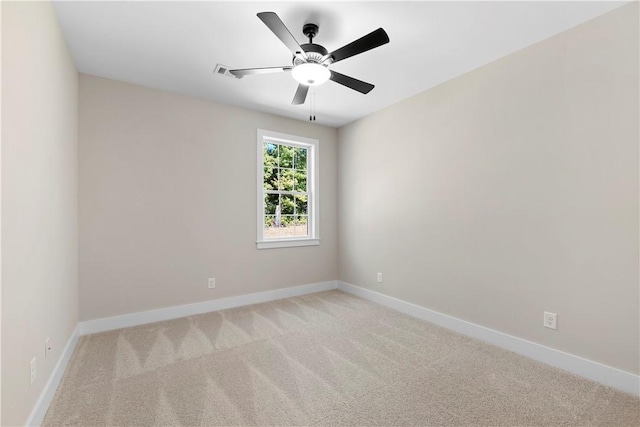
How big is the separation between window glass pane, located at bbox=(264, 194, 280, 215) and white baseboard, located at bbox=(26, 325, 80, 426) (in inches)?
96.9

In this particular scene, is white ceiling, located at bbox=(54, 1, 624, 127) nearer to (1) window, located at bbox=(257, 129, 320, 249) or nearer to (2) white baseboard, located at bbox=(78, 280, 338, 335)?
(1) window, located at bbox=(257, 129, 320, 249)

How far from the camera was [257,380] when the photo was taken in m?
2.14

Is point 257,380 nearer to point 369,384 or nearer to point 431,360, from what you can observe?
point 369,384

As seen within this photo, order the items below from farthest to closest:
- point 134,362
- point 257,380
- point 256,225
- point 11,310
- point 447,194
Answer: point 256,225 → point 447,194 → point 134,362 → point 257,380 → point 11,310

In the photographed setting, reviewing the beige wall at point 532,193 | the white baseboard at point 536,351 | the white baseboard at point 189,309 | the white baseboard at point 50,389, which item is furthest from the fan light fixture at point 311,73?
the white baseboard at point 189,309

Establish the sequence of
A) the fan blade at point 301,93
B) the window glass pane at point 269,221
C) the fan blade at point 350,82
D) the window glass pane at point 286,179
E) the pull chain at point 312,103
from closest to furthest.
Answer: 1. the fan blade at point 350,82
2. the fan blade at point 301,93
3. the pull chain at point 312,103
4. the window glass pane at point 269,221
5. the window glass pane at point 286,179

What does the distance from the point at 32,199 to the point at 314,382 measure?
82.4 inches

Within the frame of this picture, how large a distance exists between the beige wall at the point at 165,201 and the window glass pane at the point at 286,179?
499 mm

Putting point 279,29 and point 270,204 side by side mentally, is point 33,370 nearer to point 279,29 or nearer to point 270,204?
point 279,29

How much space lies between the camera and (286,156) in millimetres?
4434

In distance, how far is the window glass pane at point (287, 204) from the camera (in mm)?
A: 4391

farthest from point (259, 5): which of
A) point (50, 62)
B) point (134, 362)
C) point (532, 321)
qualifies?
point (532, 321)

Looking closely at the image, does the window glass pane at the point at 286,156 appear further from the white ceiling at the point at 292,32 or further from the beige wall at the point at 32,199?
the beige wall at the point at 32,199

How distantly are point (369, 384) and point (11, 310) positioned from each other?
2.08 m
